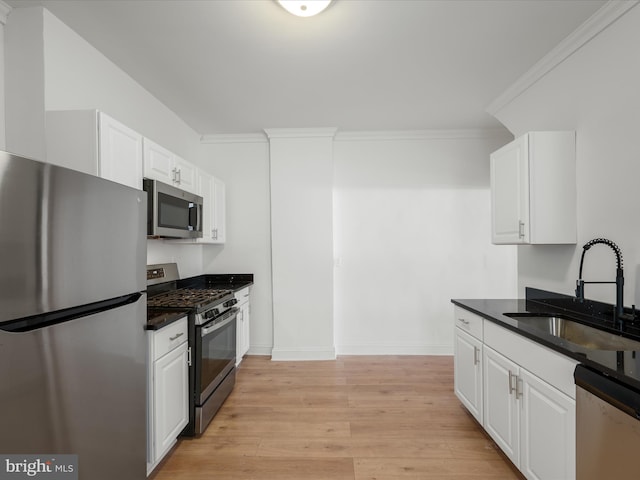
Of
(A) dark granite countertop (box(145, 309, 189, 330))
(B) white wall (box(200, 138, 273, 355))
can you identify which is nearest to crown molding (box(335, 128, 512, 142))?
(B) white wall (box(200, 138, 273, 355))

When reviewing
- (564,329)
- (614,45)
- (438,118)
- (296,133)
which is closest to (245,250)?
(296,133)

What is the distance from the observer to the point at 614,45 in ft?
6.19

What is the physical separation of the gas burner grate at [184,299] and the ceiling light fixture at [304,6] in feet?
6.44

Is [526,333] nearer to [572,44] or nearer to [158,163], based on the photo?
[572,44]

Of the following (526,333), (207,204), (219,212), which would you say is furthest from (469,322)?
(219,212)

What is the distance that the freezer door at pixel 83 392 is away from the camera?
86cm

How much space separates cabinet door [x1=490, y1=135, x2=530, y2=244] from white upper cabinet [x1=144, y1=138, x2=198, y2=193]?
2.59 metres

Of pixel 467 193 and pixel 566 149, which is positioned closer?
pixel 566 149

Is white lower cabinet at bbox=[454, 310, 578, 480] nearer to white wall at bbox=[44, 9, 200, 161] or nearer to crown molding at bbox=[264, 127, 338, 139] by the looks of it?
crown molding at bbox=[264, 127, 338, 139]

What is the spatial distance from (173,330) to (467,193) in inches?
142

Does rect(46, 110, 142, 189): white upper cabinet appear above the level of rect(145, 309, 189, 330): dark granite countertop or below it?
above

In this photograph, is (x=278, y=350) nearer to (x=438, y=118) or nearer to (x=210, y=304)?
(x=210, y=304)

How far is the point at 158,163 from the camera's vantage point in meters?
2.34

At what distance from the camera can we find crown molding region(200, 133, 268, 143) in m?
4.04
